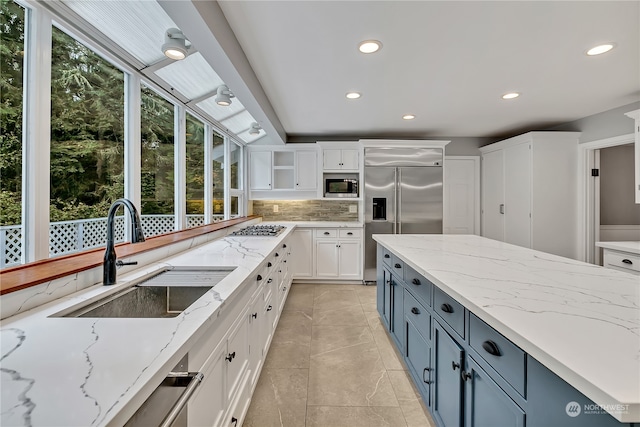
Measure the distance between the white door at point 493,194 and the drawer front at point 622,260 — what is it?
176 cm

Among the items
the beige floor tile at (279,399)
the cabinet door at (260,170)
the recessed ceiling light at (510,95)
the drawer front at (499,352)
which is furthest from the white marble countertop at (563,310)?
the cabinet door at (260,170)

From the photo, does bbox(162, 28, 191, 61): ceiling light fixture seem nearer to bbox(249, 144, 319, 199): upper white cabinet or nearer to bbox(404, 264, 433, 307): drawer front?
bbox(404, 264, 433, 307): drawer front

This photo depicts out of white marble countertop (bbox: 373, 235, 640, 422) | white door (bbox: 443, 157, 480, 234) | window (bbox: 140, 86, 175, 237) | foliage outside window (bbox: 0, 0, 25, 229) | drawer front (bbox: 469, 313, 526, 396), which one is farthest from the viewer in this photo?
white door (bbox: 443, 157, 480, 234)

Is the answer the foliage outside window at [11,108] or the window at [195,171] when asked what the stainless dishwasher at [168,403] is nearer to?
the foliage outside window at [11,108]

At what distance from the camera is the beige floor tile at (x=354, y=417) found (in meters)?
1.65

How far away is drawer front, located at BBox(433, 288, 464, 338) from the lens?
1.27m

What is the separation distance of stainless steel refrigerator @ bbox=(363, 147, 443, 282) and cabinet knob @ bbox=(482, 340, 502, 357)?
11.0 ft

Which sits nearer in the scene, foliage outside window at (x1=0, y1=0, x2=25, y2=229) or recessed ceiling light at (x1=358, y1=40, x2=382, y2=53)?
foliage outside window at (x1=0, y1=0, x2=25, y2=229)

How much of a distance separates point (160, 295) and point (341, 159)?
365 centimetres

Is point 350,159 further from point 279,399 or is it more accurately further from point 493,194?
point 279,399

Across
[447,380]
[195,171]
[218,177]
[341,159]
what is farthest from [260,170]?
[447,380]

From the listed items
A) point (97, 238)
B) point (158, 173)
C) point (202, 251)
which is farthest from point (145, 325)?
point (158, 173)

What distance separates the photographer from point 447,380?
139 centimetres

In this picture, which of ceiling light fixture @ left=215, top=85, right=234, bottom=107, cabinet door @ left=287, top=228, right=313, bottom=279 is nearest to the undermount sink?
ceiling light fixture @ left=215, top=85, right=234, bottom=107
